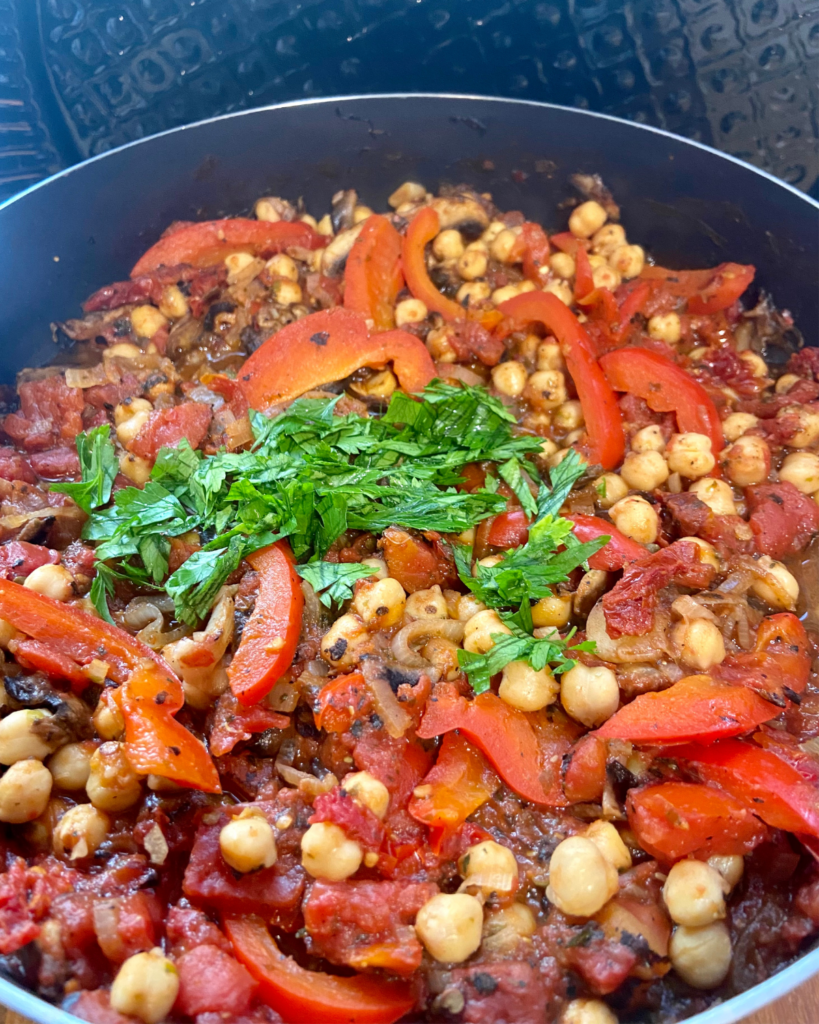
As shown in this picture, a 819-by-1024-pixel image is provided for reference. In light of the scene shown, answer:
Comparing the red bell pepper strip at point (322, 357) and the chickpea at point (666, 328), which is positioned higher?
the red bell pepper strip at point (322, 357)

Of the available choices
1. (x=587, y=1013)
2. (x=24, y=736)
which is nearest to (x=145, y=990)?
(x=24, y=736)

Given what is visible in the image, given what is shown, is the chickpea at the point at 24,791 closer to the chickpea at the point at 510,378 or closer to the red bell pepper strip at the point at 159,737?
the red bell pepper strip at the point at 159,737

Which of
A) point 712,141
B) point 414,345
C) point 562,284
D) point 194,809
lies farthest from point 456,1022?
point 712,141

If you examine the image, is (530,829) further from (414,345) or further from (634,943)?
(414,345)

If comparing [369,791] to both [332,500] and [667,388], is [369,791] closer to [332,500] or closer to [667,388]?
[332,500]

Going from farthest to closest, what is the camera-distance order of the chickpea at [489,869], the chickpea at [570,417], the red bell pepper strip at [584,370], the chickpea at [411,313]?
the chickpea at [411,313] < the chickpea at [570,417] < the red bell pepper strip at [584,370] < the chickpea at [489,869]

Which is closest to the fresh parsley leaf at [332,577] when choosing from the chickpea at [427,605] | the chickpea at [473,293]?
the chickpea at [427,605]
